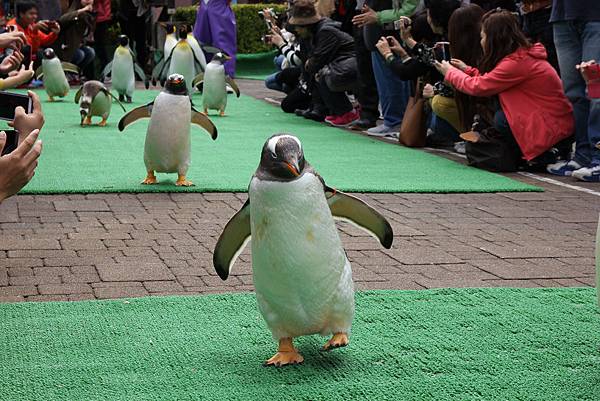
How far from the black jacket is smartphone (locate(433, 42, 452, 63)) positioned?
2.45 meters

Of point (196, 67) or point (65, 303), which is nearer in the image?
point (65, 303)

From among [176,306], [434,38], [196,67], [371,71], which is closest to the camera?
[176,306]

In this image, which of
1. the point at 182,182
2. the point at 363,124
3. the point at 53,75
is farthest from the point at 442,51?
the point at 53,75

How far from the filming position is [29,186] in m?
6.39

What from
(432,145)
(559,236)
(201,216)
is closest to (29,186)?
(201,216)

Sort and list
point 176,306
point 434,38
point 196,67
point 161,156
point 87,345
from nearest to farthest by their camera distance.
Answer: point 87,345 → point 176,306 → point 161,156 → point 434,38 → point 196,67

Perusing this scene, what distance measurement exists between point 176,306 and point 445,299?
1026 mm

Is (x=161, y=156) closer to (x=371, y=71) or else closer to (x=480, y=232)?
(x=480, y=232)

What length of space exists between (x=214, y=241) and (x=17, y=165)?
2256 mm

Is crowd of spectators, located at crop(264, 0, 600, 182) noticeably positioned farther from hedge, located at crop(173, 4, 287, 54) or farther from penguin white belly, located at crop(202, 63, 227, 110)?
hedge, located at crop(173, 4, 287, 54)

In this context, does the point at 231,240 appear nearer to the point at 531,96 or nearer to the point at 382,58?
the point at 531,96

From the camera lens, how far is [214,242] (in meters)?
4.95

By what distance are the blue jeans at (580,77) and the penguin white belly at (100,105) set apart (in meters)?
4.71

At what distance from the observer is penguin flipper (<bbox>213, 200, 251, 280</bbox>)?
3.15 m
